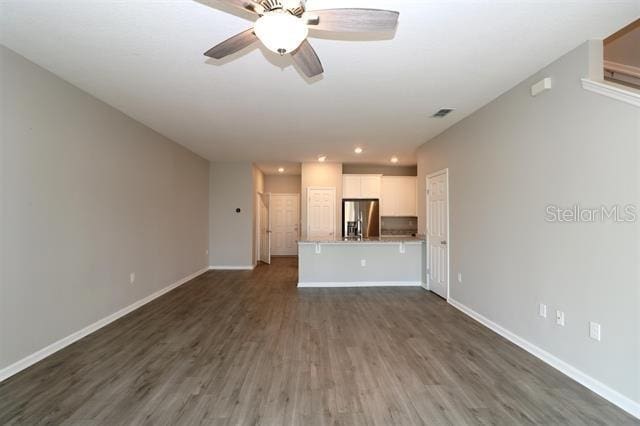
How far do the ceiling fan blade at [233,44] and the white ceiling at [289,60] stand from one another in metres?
0.23

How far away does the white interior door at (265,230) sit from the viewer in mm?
8422

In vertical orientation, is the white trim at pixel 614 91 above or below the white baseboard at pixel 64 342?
above

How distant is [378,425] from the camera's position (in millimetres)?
1868

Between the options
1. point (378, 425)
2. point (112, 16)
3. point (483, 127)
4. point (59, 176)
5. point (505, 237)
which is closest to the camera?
point (378, 425)

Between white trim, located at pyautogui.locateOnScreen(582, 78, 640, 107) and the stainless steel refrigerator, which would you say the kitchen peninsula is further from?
white trim, located at pyautogui.locateOnScreen(582, 78, 640, 107)

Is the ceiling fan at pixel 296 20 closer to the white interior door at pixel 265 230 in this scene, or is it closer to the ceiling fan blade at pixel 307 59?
the ceiling fan blade at pixel 307 59

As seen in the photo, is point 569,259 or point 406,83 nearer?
point 569,259

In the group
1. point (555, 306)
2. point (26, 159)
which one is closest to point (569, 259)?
point (555, 306)

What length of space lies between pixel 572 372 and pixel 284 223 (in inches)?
310

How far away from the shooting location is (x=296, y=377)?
2.42 m

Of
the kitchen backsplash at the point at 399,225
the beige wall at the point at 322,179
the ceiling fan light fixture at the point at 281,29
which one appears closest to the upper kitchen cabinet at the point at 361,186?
the beige wall at the point at 322,179

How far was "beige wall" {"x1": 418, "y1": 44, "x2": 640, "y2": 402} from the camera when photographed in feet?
6.73

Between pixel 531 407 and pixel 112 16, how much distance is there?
12.9 feet

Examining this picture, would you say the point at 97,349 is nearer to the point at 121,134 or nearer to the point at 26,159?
the point at 26,159
